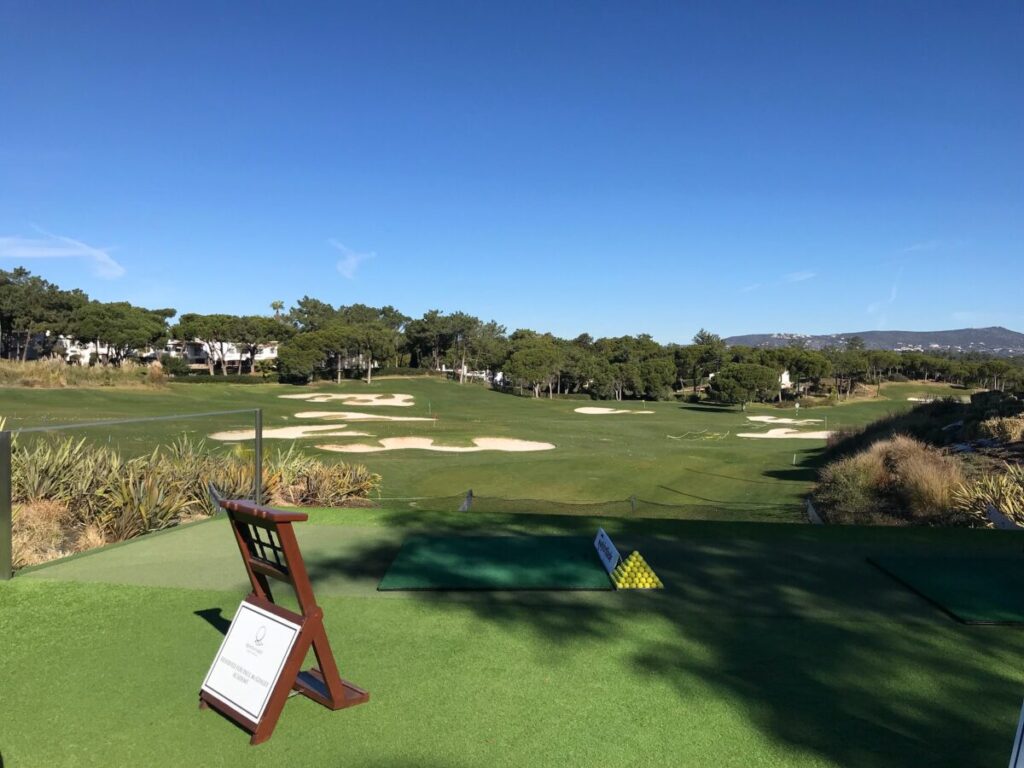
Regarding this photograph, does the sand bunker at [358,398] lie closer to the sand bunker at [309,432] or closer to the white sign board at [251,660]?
the sand bunker at [309,432]

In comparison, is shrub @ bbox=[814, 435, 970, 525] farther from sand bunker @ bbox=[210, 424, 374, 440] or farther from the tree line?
the tree line

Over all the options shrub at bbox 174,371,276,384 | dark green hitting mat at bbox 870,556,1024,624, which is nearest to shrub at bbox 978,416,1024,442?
dark green hitting mat at bbox 870,556,1024,624

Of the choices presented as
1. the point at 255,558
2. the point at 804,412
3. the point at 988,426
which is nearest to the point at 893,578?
the point at 255,558

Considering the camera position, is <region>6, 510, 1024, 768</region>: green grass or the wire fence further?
the wire fence

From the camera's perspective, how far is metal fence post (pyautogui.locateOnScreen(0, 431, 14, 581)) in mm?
5234

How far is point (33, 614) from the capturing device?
466 centimetres

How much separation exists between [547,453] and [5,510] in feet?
76.4

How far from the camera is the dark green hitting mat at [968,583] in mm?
4785

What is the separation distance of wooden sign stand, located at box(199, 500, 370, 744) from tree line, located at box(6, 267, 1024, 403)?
6089 cm

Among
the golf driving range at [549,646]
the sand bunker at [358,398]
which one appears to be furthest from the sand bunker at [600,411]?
the golf driving range at [549,646]

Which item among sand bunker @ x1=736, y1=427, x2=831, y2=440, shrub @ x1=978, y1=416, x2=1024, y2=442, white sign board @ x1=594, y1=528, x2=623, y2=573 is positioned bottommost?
sand bunker @ x1=736, y1=427, x2=831, y2=440

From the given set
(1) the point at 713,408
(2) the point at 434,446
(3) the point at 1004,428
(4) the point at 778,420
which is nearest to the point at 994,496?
(3) the point at 1004,428

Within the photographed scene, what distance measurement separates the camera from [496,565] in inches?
227

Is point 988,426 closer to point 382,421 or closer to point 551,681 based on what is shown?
point 551,681
